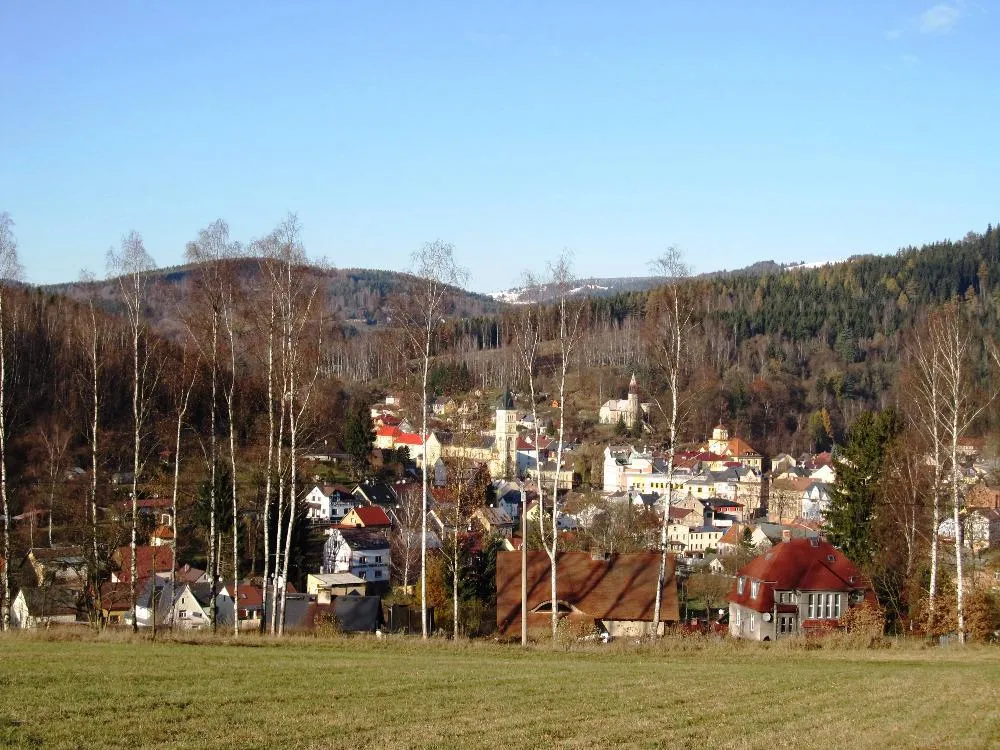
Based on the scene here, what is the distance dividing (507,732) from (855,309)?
154348 millimetres

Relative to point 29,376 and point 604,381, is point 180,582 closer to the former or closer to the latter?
point 29,376

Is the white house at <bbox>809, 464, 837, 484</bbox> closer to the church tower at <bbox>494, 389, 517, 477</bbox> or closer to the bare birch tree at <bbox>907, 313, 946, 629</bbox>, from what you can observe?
the church tower at <bbox>494, 389, 517, 477</bbox>

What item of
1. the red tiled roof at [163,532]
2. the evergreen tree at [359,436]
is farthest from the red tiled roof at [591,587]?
the evergreen tree at [359,436]

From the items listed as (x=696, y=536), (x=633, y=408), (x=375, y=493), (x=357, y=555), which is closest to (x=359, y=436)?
(x=375, y=493)

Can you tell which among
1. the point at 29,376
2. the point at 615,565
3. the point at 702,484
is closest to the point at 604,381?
the point at 702,484

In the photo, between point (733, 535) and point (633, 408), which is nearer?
point (733, 535)

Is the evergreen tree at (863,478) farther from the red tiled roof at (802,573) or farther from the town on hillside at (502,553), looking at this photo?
the red tiled roof at (802,573)

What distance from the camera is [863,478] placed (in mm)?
29438

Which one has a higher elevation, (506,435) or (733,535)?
(506,435)

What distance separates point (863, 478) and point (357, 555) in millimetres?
26110

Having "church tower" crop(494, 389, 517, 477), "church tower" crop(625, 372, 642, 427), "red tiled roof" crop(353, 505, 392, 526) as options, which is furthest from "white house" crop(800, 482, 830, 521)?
"red tiled roof" crop(353, 505, 392, 526)

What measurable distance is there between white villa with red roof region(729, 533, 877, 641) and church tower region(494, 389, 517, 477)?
170 ft

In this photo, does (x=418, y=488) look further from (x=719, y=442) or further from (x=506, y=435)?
(x=719, y=442)

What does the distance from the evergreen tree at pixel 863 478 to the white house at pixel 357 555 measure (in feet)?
80.9
